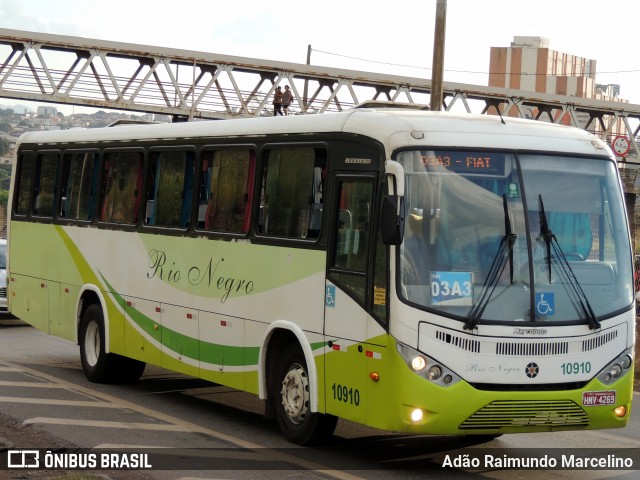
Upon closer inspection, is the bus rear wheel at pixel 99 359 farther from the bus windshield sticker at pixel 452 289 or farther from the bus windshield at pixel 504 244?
the bus windshield sticker at pixel 452 289

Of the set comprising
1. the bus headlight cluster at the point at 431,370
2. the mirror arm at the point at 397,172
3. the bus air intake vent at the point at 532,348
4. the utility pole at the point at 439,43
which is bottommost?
the bus headlight cluster at the point at 431,370

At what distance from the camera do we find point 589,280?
10.4m

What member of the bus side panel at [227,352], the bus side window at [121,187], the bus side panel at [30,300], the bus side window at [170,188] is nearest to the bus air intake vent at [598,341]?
the bus side panel at [227,352]

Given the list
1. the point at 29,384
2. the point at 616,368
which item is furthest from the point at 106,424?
the point at 616,368

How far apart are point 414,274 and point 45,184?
8.75 meters

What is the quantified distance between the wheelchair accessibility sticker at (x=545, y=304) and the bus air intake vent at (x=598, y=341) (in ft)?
1.23

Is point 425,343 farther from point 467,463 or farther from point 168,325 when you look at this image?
point 168,325

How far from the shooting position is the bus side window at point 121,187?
49.7 feet

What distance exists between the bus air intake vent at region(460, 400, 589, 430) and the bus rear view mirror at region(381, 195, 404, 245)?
1.44 m

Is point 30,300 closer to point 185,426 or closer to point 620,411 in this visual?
point 185,426

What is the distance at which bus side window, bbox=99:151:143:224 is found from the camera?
1516 centimetres

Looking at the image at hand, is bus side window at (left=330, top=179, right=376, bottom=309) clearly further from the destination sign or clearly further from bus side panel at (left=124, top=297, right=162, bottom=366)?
bus side panel at (left=124, top=297, right=162, bottom=366)

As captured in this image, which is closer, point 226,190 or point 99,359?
point 226,190

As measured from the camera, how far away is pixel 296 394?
1152cm
